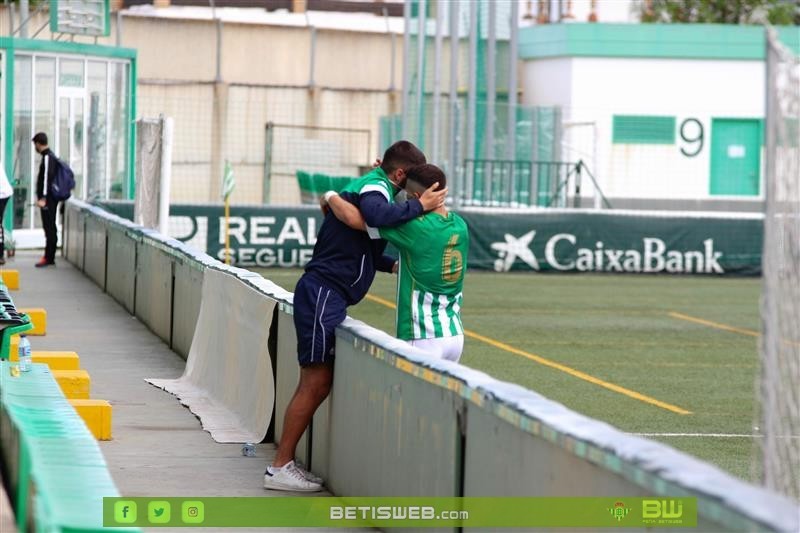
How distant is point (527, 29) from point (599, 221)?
1726 centimetres

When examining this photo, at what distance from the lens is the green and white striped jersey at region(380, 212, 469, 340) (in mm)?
8766

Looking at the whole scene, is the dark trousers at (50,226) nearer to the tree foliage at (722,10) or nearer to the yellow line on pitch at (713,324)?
the yellow line on pitch at (713,324)

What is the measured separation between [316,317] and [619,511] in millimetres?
3867

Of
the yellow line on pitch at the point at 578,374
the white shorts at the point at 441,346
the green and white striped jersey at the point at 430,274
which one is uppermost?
the green and white striped jersey at the point at 430,274

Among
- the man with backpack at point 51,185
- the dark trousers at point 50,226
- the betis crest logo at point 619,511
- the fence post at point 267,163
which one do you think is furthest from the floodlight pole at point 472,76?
the betis crest logo at point 619,511

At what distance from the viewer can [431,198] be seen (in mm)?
8609

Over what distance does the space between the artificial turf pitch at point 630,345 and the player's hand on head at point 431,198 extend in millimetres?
3000

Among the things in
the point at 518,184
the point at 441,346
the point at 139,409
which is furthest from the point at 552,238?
the point at 441,346

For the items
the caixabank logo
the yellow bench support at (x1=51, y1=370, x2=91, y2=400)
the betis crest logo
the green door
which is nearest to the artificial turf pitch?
the caixabank logo

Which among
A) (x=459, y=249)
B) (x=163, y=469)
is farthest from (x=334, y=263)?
(x=163, y=469)

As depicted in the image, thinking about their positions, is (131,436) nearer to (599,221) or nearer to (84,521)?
(84,521)

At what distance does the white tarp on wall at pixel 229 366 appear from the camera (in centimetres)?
1084

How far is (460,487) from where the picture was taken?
22.3 feet

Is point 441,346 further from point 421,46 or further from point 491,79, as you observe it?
point 421,46
